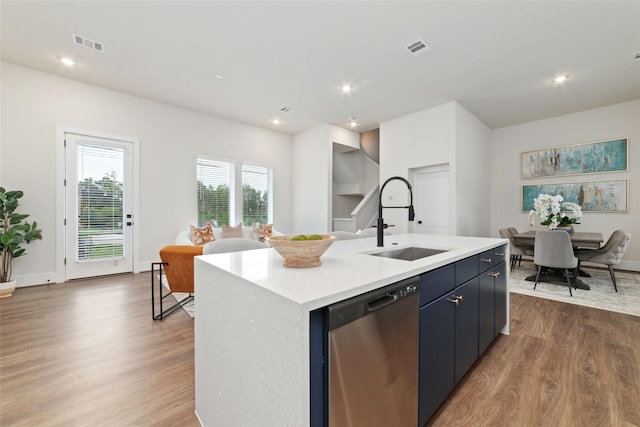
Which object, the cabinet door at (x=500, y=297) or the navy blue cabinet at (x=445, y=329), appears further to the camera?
the cabinet door at (x=500, y=297)

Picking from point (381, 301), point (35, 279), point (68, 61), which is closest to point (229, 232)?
point (35, 279)

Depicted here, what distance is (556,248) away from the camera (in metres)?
3.61

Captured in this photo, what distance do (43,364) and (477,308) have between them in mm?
3119

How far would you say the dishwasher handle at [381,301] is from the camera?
36.9 inches

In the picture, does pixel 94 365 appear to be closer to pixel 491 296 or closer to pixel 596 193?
pixel 491 296

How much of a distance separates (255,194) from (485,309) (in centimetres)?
545

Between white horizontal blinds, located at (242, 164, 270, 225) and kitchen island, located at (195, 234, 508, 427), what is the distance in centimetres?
497

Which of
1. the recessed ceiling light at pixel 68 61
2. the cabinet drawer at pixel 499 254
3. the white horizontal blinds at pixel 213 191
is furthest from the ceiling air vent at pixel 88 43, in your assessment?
the cabinet drawer at pixel 499 254

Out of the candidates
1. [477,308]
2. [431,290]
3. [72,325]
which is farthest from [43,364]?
[477,308]

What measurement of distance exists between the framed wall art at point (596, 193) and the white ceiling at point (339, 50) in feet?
5.13

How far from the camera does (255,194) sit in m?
6.45

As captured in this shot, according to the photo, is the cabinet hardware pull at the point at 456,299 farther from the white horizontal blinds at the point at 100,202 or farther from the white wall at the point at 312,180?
the white horizontal blinds at the point at 100,202

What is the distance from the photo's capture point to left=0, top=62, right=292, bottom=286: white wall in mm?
3785

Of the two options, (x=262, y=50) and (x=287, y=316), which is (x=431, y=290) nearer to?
(x=287, y=316)
